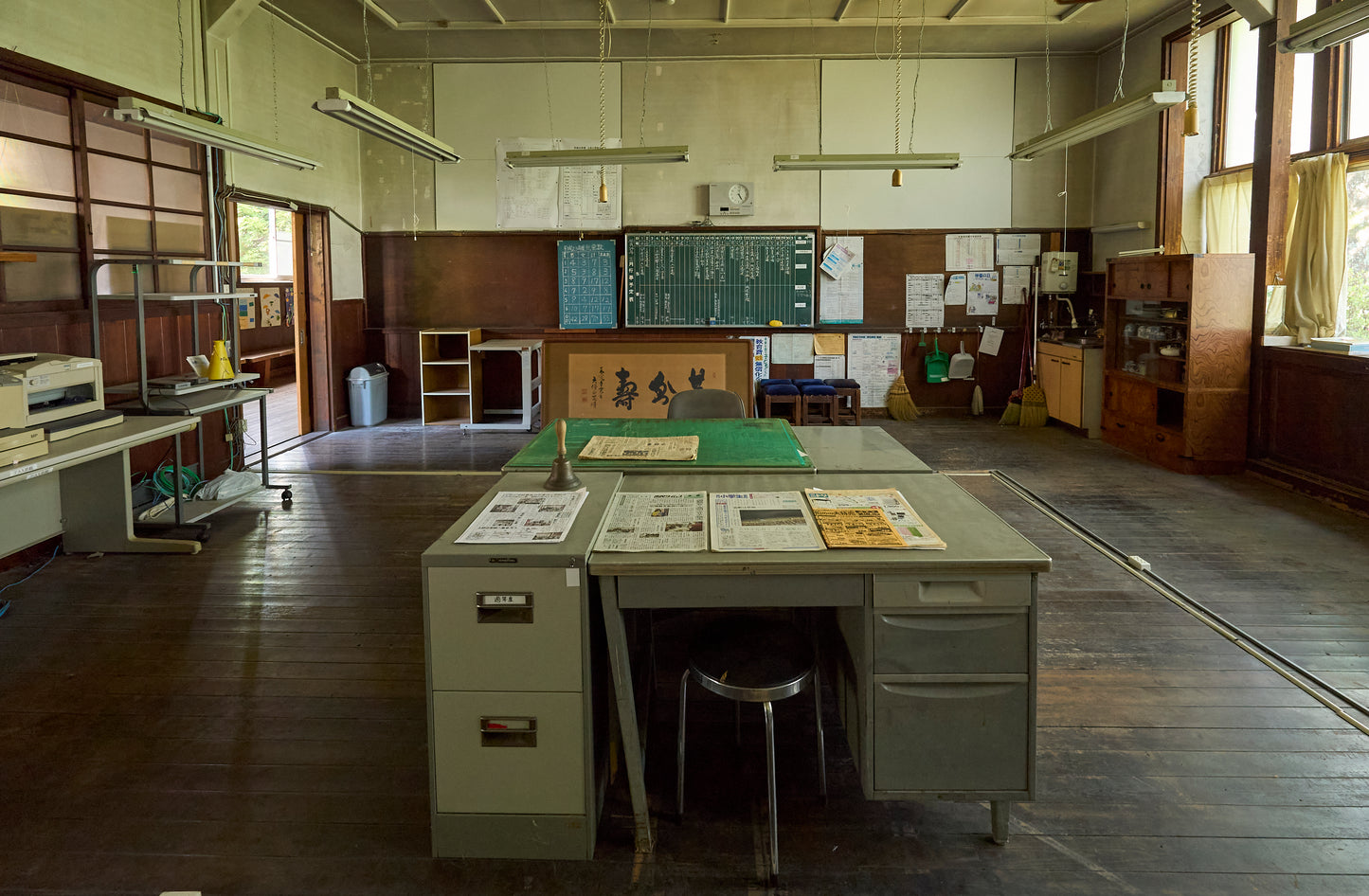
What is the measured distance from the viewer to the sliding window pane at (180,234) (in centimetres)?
617

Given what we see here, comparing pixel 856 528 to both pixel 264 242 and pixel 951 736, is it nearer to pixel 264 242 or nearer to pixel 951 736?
pixel 951 736

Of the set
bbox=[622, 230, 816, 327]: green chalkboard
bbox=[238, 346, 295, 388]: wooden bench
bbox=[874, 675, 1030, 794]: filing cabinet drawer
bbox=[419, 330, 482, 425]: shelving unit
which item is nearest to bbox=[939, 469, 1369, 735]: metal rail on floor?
bbox=[874, 675, 1030, 794]: filing cabinet drawer

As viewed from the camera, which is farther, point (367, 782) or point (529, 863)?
point (367, 782)

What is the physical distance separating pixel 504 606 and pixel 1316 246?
633 cm

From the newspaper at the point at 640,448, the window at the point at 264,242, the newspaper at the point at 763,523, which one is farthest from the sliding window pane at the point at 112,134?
the window at the point at 264,242

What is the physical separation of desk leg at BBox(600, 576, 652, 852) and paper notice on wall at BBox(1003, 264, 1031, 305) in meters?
8.25

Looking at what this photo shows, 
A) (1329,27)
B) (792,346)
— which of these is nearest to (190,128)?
(1329,27)

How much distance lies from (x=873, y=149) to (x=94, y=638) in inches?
313

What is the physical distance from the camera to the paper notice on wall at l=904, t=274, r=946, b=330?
9.52 m

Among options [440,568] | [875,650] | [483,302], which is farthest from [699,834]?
[483,302]

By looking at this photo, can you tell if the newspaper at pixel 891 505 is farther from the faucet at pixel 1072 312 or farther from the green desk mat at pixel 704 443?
the faucet at pixel 1072 312

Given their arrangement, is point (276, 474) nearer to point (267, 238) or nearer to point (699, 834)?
point (699, 834)

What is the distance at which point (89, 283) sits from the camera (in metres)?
5.32

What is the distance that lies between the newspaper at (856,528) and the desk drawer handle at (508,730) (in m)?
0.85
